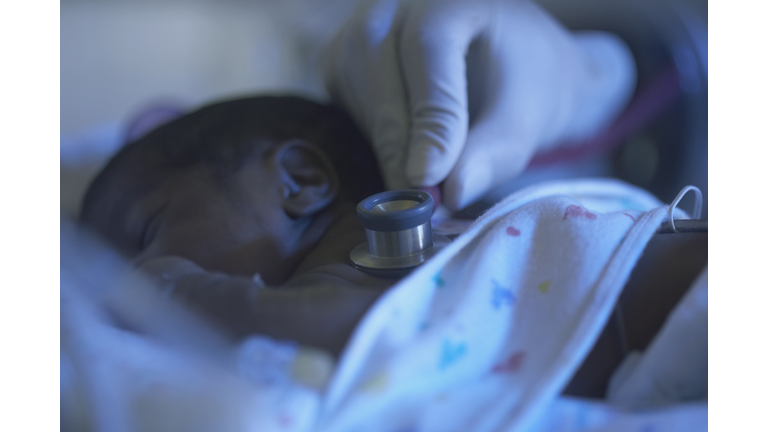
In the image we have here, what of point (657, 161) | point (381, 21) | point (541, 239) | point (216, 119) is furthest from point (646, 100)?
point (216, 119)

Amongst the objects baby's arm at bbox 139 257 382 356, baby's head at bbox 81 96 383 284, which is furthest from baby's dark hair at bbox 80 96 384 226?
baby's arm at bbox 139 257 382 356

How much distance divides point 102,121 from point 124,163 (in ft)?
0.38

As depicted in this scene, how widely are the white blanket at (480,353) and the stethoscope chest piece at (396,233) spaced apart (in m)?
0.05

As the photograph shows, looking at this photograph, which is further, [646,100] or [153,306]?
[646,100]

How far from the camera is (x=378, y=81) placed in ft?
2.24

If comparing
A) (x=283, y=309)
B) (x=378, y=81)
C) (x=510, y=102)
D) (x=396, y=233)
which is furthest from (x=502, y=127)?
(x=283, y=309)

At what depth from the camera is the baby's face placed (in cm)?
57

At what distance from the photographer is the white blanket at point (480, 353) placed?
12.7 inches

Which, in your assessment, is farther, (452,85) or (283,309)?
(452,85)

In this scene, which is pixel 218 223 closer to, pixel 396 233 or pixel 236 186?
pixel 236 186

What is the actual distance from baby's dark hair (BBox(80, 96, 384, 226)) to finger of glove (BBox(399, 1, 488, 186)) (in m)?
0.10

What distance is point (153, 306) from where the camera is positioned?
44 cm

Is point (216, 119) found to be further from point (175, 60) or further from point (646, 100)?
point (646, 100)

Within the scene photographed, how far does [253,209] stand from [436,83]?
0.27 m
